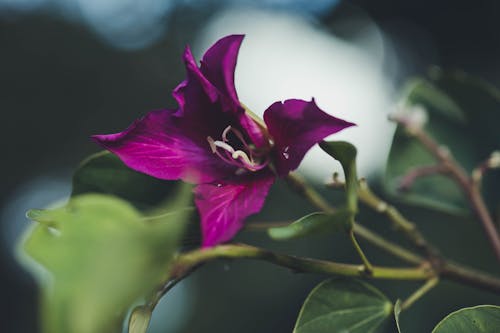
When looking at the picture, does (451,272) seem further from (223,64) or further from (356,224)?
(223,64)

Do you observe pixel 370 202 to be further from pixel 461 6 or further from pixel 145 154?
pixel 461 6

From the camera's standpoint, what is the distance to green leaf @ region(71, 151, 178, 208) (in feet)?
1.80

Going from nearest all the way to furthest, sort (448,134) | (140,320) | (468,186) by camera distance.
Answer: (140,320), (468,186), (448,134)

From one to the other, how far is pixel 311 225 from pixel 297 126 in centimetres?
11

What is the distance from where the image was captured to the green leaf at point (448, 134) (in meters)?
0.85

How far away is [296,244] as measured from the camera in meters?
3.31

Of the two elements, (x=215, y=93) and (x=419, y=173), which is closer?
(x=215, y=93)

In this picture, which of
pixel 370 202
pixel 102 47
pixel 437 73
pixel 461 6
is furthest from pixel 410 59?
pixel 102 47

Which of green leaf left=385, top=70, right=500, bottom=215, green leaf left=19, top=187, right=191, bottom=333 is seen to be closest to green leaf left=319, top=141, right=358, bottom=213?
green leaf left=19, top=187, right=191, bottom=333

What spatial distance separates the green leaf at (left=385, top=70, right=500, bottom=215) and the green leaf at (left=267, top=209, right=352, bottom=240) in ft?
1.59

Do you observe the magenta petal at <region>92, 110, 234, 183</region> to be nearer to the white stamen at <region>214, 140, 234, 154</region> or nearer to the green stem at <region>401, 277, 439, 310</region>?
the white stamen at <region>214, 140, 234, 154</region>

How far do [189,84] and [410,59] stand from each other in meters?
3.59

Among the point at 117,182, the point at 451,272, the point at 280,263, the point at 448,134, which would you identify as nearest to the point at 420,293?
the point at 451,272

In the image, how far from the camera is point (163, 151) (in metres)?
0.49
